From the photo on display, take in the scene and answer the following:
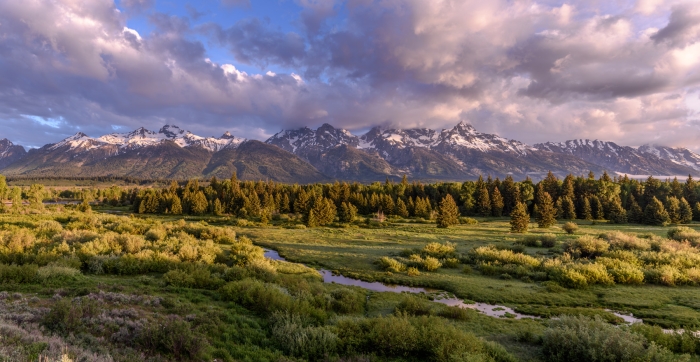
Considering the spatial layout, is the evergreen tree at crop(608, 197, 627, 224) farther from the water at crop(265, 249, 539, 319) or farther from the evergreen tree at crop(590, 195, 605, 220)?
the water at crop(265, 249, 539, 319)

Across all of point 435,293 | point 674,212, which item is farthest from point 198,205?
point 674,212

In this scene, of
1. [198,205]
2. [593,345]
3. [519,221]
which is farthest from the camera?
[198,205]

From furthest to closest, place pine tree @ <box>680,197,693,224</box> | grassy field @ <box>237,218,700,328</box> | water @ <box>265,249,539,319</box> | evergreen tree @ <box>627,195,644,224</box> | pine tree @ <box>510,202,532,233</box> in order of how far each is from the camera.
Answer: evergreen tree @ <box>627,195,644,224</box>, pine tree @ <box>680,197,693,224</box>, pine tree @ <box>510,202,532,233</box>, grassy field @ <box>237,218,700,328</box>, water @ <box>265,249,539,319</box>

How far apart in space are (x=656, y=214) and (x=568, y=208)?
1646 cm

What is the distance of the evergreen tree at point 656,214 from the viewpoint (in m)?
67.8

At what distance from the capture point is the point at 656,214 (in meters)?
68.4

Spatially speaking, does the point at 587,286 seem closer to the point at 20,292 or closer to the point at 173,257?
the point at 173,257

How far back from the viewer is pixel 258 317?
51.1 feet

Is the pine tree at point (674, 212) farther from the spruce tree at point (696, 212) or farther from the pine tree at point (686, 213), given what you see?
the spruce tree at point (696, 212)

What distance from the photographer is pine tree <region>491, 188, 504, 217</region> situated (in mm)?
89588

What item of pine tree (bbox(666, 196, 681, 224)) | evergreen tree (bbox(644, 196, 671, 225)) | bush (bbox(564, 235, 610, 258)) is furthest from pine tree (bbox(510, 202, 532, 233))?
pine tree (bbox(666, 196, 681, 224))

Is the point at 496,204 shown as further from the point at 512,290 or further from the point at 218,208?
the point at 218,208

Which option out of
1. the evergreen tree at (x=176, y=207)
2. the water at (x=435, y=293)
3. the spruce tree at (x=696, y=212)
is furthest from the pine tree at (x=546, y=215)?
the evergreen tree at (x=176, y=207)

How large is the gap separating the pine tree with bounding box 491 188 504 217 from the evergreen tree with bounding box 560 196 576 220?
47.3 feet
